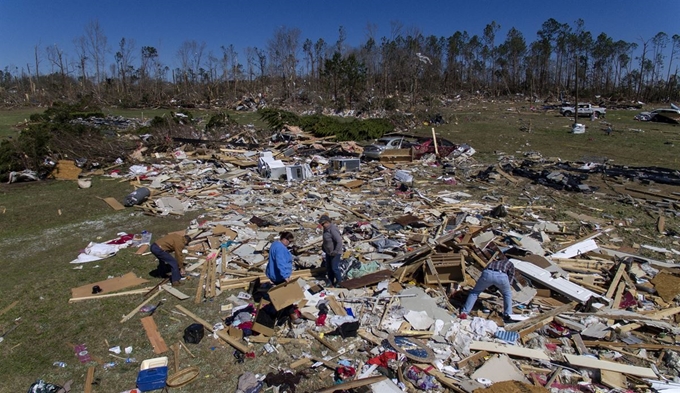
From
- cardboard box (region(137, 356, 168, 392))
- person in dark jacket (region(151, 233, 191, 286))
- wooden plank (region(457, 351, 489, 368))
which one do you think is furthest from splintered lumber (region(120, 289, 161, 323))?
wooden plank (region(457, 351, 489, 368))

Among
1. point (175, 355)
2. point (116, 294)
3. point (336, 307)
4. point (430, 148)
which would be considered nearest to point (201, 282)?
point (116, 294)

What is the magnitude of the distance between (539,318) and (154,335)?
6092 mm

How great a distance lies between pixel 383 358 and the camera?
17.9 feet

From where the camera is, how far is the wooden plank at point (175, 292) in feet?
23.9

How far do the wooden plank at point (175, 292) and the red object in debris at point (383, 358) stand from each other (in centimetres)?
379

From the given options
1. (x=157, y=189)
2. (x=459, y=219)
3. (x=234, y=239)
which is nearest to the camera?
(x=234, y=239)

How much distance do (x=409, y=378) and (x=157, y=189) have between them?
11922mm

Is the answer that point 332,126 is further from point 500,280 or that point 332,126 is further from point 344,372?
point 344,372

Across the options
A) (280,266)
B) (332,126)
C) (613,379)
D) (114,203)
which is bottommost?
(613,379)

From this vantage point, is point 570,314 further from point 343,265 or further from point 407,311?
point 343,265

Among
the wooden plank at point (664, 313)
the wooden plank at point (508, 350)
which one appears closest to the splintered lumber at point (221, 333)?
the wooden plank at point (508, 350)

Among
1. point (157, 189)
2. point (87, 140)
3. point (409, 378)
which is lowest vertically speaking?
point (409, 378)

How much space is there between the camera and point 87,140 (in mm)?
17469

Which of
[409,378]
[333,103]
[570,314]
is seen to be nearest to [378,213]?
[570,314]
